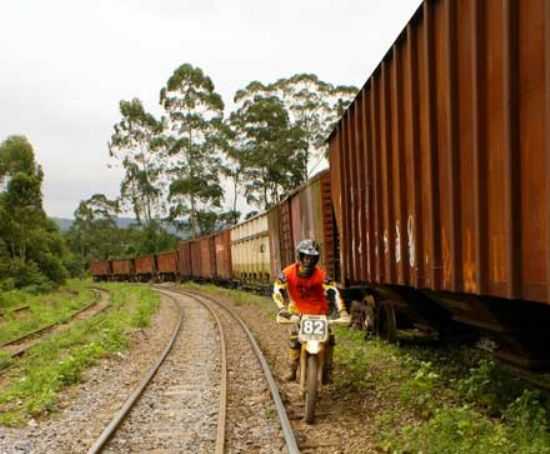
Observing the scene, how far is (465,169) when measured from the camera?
5.00 m

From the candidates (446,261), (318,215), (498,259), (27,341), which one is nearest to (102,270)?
(27,341)

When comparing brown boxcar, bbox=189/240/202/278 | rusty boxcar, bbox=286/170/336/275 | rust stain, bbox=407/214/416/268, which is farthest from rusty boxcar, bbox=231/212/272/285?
rust stain, bbox=407/214/416/268

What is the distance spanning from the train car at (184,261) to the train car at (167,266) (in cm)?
82

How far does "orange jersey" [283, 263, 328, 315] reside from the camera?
6.24 metres

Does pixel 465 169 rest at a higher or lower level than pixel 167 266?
higher

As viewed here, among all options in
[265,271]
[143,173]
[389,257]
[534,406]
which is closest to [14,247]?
[265,271]

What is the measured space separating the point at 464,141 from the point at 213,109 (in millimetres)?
46758

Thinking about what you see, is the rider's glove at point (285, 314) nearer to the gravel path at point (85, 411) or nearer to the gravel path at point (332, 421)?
the gravel path at point (332, 421)

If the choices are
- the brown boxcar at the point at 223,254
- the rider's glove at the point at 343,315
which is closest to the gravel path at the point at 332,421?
the rider's glove at the point at 343,315

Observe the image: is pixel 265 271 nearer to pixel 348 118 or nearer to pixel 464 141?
pixel 348 118

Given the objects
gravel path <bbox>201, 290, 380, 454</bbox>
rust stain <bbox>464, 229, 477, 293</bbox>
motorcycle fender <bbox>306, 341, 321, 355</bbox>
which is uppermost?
rust stain <bbox>464, 229, 477, 293</bbox>

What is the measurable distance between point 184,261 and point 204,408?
3891 cm

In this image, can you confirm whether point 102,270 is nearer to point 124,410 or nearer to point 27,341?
point 27,341

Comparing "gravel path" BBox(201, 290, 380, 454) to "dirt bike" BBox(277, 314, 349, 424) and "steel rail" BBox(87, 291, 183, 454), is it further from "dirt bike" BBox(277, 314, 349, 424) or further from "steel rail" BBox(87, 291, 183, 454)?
"steel rail" BBox(87, 291, 183, 454)
